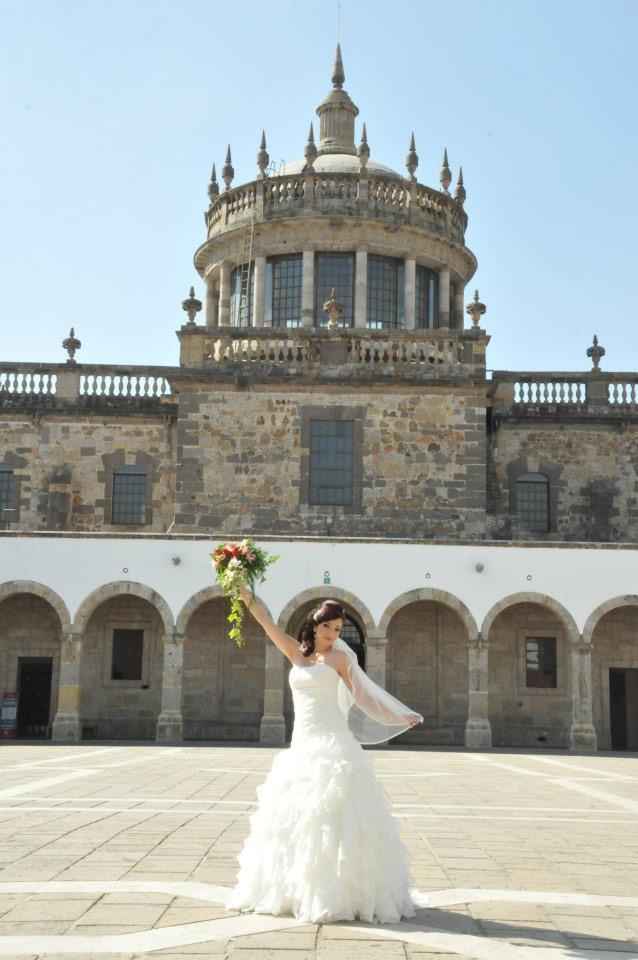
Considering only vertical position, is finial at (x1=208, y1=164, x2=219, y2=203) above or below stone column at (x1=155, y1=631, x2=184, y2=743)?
above

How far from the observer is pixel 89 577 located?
2441 cm

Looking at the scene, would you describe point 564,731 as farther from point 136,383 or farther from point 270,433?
point 136,383

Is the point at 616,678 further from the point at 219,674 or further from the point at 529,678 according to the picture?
the point at 219,674

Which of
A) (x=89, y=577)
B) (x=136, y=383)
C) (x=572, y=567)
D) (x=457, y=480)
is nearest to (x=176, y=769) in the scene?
(x=89, y=577)

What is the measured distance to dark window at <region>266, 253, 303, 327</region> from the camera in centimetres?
3216

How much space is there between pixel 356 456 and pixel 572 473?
19.6 ft

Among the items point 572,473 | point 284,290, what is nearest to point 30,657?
point 284,290

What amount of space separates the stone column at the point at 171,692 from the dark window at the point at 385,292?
1157 cm

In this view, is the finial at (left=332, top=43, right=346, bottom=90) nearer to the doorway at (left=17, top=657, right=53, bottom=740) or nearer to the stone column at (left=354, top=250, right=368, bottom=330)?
the stone column at (left=354, top=250, right=368, bottom=330)

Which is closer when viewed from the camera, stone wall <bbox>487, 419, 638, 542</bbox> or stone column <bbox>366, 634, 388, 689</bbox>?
stone column <bbox>366, 634, 388, 689</bbox>

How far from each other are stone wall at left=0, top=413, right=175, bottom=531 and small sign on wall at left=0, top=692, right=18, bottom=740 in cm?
516

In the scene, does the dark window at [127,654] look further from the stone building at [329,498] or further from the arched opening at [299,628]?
the arched opening at [299,628]

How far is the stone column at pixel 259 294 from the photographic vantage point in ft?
106

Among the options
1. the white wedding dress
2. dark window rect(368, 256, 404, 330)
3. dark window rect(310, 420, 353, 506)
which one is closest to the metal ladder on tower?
dark window rect(368, 256, 404, 330)
